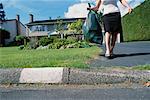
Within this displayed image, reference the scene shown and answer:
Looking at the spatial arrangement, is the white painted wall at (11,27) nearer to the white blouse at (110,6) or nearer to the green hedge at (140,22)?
the green hedge at (140,22)

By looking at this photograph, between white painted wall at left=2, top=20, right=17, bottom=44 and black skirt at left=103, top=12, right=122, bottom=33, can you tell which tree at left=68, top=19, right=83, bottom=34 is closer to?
white painted wall at left=2, top=20, right=17, bottom=44

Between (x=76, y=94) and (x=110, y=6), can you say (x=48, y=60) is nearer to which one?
(x=110, y=6)

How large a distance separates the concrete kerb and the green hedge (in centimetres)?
1947

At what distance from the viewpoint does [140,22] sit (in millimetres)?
25078

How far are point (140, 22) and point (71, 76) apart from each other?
20106 mm

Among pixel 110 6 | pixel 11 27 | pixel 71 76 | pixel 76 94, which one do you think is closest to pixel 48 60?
pixel 110 6

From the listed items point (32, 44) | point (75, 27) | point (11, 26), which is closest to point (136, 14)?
point (32, 44)

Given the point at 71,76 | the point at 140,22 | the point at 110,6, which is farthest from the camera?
the point at 140,22

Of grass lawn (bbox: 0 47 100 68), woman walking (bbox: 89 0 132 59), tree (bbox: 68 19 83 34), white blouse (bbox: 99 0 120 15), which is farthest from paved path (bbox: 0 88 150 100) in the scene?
tree (bbox: 68 19 83 34)

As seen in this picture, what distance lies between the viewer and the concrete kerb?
5469mm

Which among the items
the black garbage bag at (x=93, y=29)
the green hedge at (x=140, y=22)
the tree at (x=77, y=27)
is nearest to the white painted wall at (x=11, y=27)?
the tree at (x=77, y=27)

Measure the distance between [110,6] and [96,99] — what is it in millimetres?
3682

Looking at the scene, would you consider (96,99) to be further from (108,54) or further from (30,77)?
(108,54)

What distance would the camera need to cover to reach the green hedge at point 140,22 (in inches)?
969
